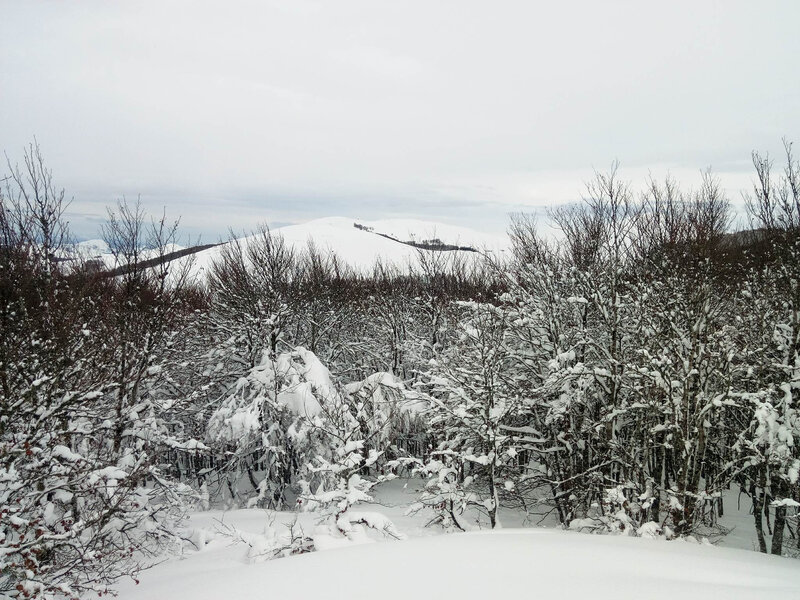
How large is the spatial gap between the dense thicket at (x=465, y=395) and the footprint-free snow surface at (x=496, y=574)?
1.44m

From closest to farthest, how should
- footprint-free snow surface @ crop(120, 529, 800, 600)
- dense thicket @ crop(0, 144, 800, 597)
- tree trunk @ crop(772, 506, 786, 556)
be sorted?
footprint-free snow surface @ crop(120, 529, 800, 600)
dense thicket @ crop(0, 144, 800, 597)
tree trunk @ crop(772, 506, 786, 556)

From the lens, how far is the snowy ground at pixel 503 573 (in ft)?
12.1

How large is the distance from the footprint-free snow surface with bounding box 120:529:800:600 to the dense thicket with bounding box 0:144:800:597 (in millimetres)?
1445

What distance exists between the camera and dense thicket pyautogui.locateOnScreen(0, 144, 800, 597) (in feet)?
22.7

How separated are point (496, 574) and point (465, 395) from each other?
5528 mm

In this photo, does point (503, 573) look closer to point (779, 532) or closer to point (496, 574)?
point (496, 574)

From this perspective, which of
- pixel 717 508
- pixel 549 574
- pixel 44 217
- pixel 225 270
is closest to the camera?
pixel 549 574

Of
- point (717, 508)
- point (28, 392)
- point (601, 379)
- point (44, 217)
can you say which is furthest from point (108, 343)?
point (717, 508)

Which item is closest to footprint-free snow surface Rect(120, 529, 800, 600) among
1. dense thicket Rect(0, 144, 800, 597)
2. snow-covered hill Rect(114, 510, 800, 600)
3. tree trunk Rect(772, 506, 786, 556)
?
snow-covered hill Rect(114, 510, 800, 600)

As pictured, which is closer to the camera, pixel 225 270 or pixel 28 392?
pixel 28 392

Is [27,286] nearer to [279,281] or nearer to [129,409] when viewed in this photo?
[129,409]

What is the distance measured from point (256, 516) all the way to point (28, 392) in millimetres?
7144

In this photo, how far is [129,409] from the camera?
10.2m

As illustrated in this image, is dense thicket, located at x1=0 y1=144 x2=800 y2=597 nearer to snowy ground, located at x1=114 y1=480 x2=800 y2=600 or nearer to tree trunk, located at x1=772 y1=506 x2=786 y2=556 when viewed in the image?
tree trunk, located at x1=772 y1=506 x2=786 y2=556
